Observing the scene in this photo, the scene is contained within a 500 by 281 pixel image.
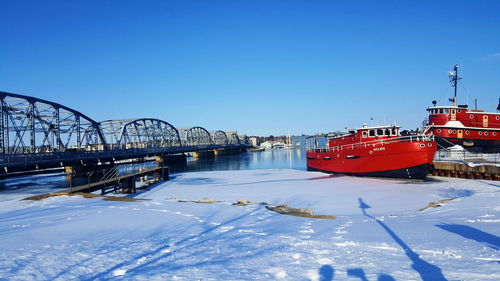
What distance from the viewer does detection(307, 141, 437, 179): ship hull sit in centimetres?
2911

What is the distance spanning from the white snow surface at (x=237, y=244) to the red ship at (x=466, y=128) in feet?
92.6

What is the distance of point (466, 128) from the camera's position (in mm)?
39281

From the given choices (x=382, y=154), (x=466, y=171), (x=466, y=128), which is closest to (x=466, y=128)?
(x=466, y=128)

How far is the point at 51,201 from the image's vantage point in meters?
16.5

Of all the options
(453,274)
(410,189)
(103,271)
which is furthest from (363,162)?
(103,271)

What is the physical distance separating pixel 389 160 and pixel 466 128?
52.0ft

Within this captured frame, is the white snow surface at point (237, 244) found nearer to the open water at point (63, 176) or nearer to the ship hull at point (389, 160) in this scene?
the ship hull at point (389, 160)

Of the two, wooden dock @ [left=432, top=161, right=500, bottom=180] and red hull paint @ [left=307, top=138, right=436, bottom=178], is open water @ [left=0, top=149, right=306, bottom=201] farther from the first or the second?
wooden dock @ [left=432, top=161, right=500, bottom=180]

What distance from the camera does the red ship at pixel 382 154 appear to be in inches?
1154

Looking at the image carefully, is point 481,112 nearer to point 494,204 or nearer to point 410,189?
point 410,189

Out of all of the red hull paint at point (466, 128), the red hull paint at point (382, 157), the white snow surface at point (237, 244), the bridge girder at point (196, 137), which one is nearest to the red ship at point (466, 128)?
the red hull paint at point (466, 128)

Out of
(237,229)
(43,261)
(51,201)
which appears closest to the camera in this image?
(43,261)

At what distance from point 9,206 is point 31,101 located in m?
43.0

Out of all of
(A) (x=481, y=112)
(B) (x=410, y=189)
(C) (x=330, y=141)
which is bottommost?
(B) (x=410, y=189)
